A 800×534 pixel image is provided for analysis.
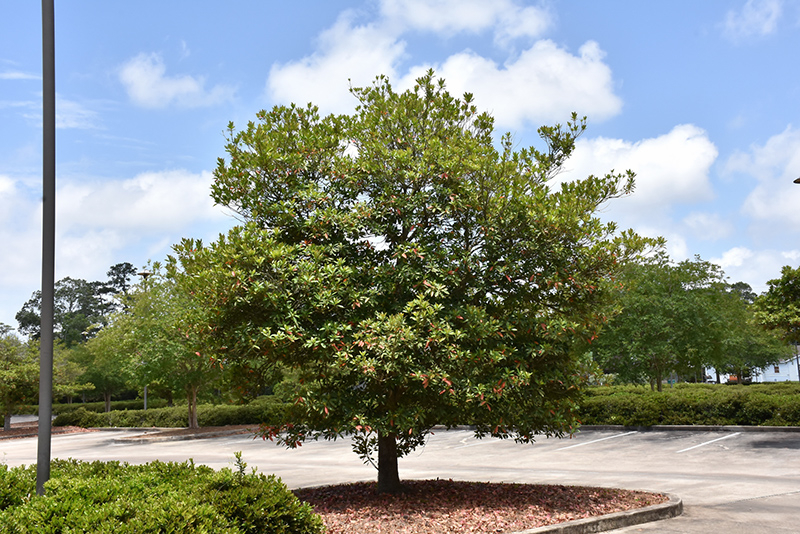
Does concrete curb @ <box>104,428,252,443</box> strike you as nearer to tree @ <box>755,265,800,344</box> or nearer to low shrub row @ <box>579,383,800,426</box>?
low shrub row @ <box>579,383,800,426</box>

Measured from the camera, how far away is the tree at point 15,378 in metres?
36.1

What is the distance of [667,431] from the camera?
21453 millimetres

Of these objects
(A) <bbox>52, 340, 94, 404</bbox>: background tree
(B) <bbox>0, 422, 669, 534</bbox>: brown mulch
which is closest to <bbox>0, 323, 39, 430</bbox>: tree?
(A) <bbox>52, 340, 94, 404</bbox>: background tree

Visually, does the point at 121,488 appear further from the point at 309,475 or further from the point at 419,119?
the point at 309,475

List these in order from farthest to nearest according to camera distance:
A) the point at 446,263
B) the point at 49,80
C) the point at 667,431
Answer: the point at 667,431 → the point at 446,263 → the point at 49,80

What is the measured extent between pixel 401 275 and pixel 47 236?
13.4 ft

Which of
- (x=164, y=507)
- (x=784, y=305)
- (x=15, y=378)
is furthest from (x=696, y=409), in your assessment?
(x=15, y=378)

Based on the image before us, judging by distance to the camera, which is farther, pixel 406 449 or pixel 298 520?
pixel 406 449

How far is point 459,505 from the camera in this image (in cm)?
909

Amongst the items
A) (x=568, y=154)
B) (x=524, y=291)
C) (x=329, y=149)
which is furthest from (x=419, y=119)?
(x=524, y=291)

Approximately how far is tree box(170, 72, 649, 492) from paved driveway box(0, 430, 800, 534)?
281 cm

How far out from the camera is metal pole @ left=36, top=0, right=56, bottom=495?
6836 mm

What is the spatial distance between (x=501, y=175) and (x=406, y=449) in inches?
166

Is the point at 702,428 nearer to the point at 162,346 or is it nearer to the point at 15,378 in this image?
the point at 162,346
